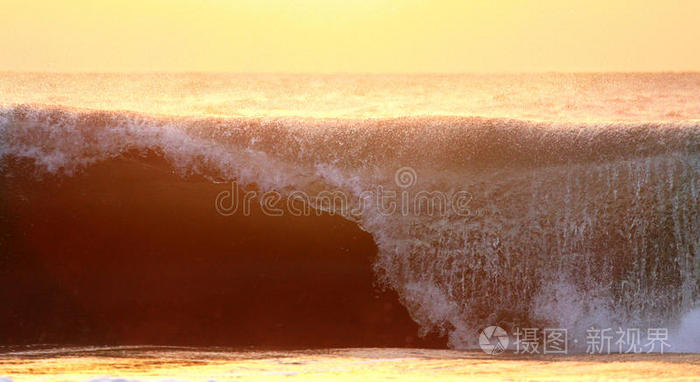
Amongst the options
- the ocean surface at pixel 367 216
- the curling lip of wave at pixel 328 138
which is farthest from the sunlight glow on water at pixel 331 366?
the curling lip of wave at pixel 328 138

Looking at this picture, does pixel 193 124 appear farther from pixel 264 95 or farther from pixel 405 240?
pixel 405 240

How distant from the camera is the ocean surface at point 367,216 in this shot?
622 cm

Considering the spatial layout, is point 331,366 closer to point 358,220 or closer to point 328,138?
point 358,220

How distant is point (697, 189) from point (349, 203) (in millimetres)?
2563

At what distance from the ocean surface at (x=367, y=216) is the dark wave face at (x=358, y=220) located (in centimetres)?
1

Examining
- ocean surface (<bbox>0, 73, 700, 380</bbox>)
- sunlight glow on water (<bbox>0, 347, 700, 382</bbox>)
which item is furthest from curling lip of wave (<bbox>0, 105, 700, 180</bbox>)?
sunlight glow on water (<bbox>0, 347, 700, 382</bbox>)

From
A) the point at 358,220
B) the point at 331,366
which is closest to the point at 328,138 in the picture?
the point at 358,220

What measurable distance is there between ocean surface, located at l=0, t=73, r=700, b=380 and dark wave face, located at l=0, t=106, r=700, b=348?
0.01 meters

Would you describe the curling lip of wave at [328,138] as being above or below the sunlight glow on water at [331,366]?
above

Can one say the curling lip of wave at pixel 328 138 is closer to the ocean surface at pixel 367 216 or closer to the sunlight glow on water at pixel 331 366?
the ocean surface at pixel 367 216

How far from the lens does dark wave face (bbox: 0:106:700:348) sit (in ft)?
20.4

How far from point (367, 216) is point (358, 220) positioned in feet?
0.26

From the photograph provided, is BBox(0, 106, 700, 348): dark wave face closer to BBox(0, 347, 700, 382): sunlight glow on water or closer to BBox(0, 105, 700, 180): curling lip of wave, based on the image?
BBox(0, 105, 700, 180): curling lip of wave

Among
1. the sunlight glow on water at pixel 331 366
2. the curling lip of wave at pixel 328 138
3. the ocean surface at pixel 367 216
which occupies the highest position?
the curling lip of wave at pixel 328 138
